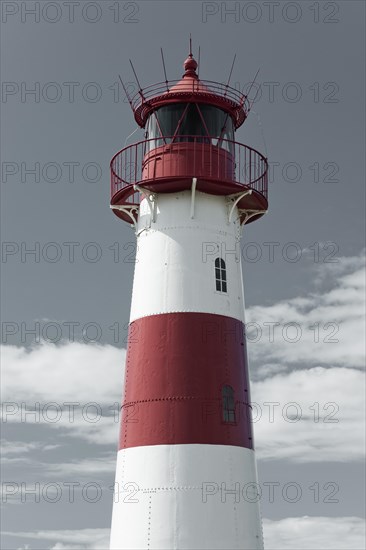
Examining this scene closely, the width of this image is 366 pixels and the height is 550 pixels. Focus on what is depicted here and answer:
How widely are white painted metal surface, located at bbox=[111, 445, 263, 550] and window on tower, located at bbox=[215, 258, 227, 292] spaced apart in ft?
14.9

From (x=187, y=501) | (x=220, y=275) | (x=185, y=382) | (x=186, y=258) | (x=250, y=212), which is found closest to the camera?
(x=187, y=501)

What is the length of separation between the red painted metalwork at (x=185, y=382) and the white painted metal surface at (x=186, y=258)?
0.44 metres

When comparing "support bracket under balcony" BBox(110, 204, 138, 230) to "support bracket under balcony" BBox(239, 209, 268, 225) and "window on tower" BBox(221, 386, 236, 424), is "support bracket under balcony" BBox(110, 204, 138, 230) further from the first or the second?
"window on tower" BBox(221, 386, 236, 424)

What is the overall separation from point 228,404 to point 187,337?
83.9 inches

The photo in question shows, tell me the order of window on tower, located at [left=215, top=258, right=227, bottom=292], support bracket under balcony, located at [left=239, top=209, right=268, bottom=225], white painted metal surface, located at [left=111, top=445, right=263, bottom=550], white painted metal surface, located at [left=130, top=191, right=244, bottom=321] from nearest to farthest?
white painted metal surface, located at [left=111, top=445, right=263, bottom=550] → white painted metal surface, located at [left=130, top=191, right=244, bottom=321] → window on tower, located at [left=215, top=258, right=227, bottom=292] → support bracket under balcony, located at [left=239, top=209, right=268, bottom=225]

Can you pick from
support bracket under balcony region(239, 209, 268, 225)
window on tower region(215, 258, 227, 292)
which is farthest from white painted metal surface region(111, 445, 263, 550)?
support bracket under balcony region(239, 209, 268, 225)

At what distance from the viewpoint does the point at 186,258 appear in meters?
22.7

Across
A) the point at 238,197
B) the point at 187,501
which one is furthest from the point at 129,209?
the point at 187,501

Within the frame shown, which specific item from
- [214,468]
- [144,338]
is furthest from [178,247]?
[214,468]

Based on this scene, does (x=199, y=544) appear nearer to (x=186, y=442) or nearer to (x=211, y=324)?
(x=186, y=442)

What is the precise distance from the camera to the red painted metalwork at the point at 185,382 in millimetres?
21078

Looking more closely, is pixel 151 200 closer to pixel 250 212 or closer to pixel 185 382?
pixel 250 212

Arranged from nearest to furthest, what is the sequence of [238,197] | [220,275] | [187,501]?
[187,501]
[220,275]
[238,197]

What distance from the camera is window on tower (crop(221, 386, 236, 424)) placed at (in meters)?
21.5
